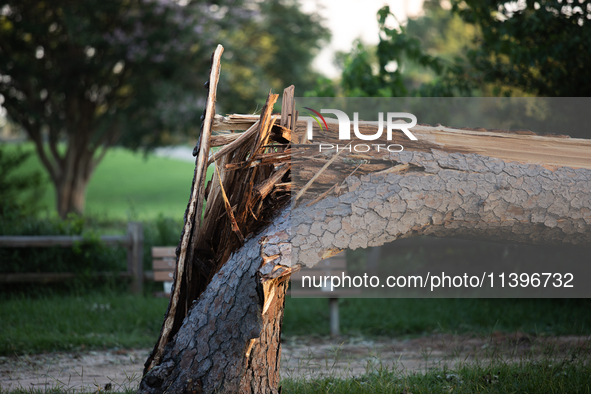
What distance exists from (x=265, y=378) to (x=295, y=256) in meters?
0.80

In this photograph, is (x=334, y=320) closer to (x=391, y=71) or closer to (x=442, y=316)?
(x=442, y=316)

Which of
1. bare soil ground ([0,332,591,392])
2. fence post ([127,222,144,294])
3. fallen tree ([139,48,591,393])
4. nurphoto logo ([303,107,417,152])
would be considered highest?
nurphoto logo ([303,107,417,152])

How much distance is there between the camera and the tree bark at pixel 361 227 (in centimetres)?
267

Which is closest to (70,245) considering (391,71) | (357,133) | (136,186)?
(357,133)

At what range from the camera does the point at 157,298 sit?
6.52 m

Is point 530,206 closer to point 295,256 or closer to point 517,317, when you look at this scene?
point 295,256

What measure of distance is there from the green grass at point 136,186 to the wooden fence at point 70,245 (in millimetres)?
13352

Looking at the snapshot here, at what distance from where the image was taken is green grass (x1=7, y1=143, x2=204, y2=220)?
2352 centimetres

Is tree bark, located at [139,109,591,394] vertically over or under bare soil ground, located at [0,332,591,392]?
over

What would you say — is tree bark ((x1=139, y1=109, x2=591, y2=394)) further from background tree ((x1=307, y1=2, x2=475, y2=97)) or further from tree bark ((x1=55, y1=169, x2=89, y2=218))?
tree bark ((x1=55, y1=169, x2=89, y2=218))

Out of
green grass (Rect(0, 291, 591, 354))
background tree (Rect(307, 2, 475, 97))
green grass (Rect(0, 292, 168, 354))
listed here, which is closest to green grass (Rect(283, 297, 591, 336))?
green grass (Rect(0, 291, 591, 354))

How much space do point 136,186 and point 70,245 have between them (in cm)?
2525

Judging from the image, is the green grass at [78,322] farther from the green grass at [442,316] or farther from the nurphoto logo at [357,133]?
the nurphoto logo at [357,133]

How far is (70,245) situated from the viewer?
6.68 metres
